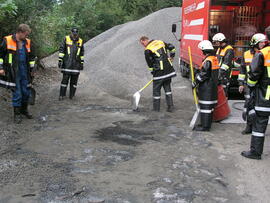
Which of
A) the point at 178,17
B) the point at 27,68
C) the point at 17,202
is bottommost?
the point at 17,202

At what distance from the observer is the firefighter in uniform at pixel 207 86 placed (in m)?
6.71

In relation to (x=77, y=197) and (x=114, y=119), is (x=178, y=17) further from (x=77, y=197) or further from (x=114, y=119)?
(x=77, y=197)

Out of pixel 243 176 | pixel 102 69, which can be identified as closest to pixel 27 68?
pixel 243 176

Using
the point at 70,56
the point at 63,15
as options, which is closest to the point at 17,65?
the point at 70,56

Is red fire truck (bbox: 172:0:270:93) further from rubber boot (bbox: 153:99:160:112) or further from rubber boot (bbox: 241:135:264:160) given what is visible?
rubber boot (bbox: 241:135:264:160)

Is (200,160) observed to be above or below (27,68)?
below

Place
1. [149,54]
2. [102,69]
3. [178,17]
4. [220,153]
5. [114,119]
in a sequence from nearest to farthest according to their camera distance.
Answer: [220,153], [114,119], [149,54], [102,69], [178,17]

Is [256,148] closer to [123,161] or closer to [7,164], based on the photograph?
[123,161]

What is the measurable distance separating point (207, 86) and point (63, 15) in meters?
14.9

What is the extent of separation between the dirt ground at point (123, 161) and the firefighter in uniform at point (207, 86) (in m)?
0.30

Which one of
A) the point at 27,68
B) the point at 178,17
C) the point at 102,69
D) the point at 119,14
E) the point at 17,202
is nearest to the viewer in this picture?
the point at 17,202

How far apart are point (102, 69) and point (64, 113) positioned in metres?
5.94

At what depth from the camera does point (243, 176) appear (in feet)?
15.4

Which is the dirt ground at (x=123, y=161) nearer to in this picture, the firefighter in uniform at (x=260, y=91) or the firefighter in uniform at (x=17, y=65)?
the firefighter in uniform at (x=260, y=91)
